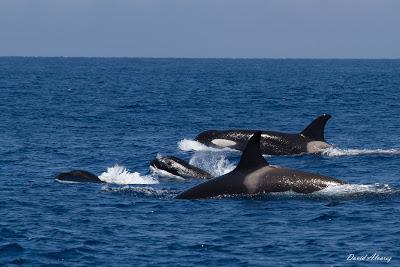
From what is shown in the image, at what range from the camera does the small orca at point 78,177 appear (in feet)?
105

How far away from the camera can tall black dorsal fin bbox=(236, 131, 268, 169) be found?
88.1ft

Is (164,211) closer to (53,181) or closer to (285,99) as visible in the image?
(53,181)

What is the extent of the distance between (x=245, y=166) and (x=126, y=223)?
474 centimetres

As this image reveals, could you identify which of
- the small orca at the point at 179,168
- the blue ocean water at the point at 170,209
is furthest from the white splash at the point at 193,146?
the small orca at the point at 179,168

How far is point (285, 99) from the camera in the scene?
295 feet

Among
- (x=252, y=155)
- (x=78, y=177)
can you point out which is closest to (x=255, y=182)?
(x=252, y=155)

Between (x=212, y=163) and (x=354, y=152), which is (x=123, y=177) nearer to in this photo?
(x=212, y=163)

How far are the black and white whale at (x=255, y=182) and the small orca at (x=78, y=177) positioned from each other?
516 centimetres

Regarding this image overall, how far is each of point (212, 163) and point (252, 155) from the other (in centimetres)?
1215

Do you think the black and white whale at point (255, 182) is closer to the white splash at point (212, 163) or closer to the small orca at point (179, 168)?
the small orca at point (179, 168)

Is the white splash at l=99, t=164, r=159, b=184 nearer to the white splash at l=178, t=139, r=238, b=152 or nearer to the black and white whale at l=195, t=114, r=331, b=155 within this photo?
the white splash at l=178, t=139, r=238, b=152

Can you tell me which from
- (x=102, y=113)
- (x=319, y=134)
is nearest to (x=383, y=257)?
(x=319, y=134)

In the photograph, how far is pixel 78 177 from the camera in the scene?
32.3 m
